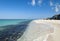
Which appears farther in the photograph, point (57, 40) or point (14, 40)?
point (14, 40)

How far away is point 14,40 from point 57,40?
12.3 ft

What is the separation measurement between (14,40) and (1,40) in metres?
1.17

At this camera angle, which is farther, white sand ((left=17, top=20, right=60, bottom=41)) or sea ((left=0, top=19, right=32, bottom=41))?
sea ((left=0, top=19, right=32, bottom=41))

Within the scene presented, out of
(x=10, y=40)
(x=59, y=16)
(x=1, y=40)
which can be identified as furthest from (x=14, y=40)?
(x=59, y=16)

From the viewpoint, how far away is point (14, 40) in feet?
34.4

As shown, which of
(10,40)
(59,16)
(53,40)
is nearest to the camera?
(53,40)

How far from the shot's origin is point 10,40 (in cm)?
1048

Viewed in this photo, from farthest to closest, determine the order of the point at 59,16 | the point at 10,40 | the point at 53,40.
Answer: the point at 59,16 → the point at 10,40 → the point at 53,40

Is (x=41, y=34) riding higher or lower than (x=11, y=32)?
higher

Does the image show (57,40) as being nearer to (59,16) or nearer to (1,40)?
(1,40)

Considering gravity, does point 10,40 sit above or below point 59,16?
above

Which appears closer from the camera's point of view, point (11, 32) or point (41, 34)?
point (41, 34)

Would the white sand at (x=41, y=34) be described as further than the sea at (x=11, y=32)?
No

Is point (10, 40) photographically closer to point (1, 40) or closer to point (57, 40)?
point (1, 40)
